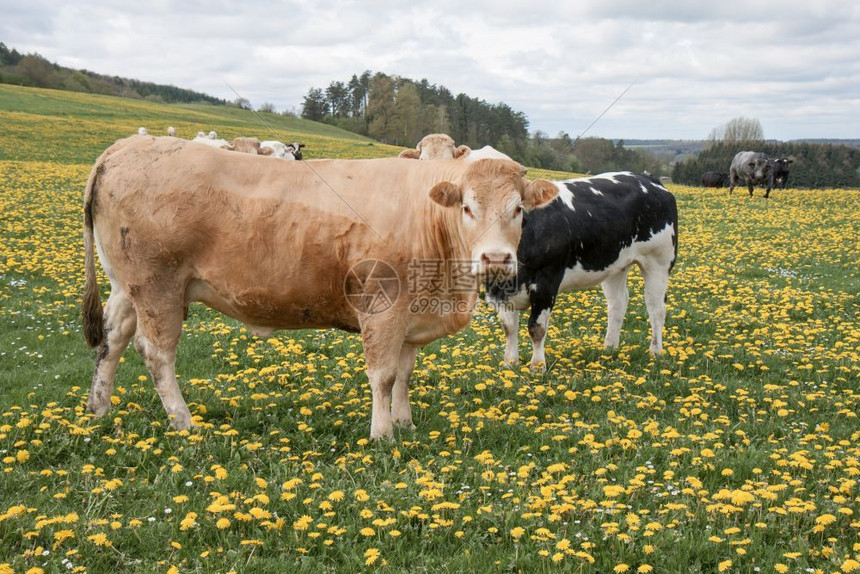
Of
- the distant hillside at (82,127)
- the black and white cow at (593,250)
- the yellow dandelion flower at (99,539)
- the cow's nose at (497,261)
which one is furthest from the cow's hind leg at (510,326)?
the distant hillside at (82,127)

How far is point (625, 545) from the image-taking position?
→ 4.53 m

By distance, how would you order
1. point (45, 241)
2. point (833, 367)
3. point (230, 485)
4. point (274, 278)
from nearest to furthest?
point (230, 485), point (274, 278), point (833, 367), point (45, 241)

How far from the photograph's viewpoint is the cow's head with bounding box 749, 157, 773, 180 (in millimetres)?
34094

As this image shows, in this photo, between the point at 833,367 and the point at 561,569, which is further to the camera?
the point at 833,367

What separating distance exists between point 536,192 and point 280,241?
2400 mm

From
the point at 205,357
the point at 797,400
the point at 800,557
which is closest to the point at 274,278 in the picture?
the point at 205,357

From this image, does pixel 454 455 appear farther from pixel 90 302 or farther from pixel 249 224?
pixel 90 302

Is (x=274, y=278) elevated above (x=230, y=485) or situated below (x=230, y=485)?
above

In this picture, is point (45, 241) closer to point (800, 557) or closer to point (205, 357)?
point (205, 357)

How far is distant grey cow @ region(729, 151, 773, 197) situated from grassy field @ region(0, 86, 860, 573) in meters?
24.8

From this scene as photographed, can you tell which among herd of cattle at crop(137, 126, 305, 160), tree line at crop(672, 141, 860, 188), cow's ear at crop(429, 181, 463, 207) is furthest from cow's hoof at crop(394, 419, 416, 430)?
tree line at crop(672, 141, 860, 188)

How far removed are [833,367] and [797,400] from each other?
5.55ft

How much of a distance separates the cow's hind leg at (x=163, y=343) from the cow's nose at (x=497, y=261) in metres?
3.09

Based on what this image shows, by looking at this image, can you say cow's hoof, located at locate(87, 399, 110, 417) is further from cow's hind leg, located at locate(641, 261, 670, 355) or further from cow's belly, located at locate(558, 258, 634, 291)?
cow's hind leg, located at locate(641, 261, 670, 355)
